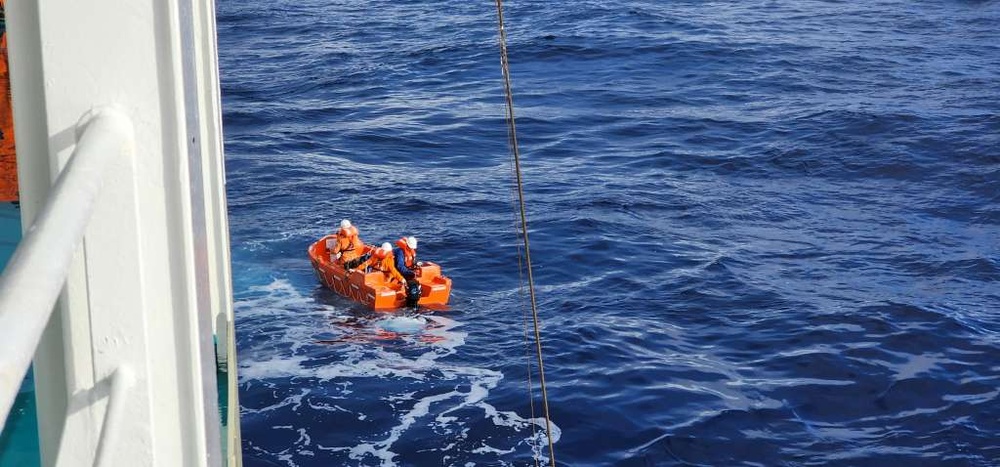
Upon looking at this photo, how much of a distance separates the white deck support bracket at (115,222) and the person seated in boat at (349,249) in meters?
15.5

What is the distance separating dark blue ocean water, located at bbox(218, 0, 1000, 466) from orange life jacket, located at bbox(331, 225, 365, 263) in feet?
2.81

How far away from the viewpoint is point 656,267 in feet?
61.8

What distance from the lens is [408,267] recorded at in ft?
54.6

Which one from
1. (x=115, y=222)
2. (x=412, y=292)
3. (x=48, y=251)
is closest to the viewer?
(x=48, y=251)

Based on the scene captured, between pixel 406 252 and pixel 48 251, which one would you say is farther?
pixel 406 252

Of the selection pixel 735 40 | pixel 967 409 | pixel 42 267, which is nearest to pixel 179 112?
pixel 42 267

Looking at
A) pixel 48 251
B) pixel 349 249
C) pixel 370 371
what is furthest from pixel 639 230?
pixel 48 251

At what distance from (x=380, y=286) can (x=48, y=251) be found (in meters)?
15.6

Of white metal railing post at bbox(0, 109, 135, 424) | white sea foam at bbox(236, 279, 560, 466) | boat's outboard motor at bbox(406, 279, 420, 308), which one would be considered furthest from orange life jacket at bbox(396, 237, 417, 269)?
white metal railing post at bbox(0, 109, 135, 424)

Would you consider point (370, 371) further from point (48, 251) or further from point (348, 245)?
point (48, 251)

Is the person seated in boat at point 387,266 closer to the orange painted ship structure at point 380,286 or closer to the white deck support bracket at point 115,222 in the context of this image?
the orange painted ship structure at point 380,286

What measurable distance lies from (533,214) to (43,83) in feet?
66.6

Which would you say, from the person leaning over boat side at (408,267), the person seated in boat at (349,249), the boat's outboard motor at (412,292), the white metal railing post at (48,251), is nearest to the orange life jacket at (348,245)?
the person seated in boat at (349,249)

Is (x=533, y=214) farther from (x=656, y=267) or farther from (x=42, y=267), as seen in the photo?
(x=42, y=267)
